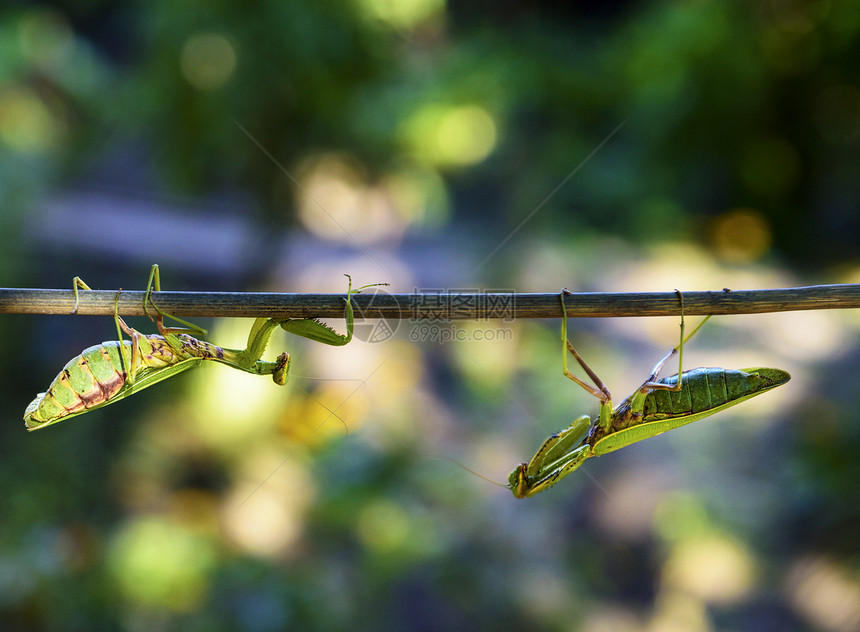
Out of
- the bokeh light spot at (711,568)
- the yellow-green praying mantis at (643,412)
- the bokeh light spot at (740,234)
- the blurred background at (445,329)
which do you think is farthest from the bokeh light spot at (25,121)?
the bokeh light spot at (740,234)

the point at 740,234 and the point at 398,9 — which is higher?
the point at 398,9

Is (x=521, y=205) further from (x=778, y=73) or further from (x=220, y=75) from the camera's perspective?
(x=220, y=75)

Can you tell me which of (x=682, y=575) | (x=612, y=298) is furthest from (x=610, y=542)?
(x=612, y=298)

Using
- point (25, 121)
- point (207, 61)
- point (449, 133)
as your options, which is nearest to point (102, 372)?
point (207, 61)

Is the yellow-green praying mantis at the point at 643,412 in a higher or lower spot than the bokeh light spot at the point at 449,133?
lower

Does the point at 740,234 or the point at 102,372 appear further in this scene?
the point at 740,234

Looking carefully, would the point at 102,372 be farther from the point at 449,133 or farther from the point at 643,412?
the point at 449,133

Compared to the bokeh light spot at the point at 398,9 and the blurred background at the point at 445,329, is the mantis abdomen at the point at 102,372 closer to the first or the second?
the blurred background at the point at 445,329
